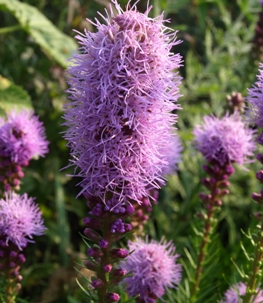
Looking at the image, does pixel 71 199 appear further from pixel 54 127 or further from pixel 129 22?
pixel 129 22

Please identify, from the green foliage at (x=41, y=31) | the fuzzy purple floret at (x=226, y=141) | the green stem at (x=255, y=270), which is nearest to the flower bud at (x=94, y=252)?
the green stem at (x=255, y=270)

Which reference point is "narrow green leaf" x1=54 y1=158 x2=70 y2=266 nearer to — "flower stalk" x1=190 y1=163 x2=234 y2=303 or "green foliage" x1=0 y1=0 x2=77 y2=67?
"green foliage" x1=0 y1=0 x2=77 y2=67

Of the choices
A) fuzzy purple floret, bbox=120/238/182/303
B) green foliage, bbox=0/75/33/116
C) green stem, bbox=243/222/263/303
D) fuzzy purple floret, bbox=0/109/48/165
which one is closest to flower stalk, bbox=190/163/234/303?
fuzzy purple floret, bbox=120/238/182/303

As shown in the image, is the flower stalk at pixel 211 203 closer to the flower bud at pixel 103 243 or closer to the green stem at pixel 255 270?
the green stem at pixel 255 270

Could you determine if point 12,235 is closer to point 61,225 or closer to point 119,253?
point 119,253

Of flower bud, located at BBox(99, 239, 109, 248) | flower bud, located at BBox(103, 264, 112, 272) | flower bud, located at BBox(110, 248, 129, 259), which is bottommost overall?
flower bud, located at BBox(103, 264, 112, 272)

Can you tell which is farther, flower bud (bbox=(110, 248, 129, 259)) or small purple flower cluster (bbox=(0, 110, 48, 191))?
small purple flower cluster (bbox=(0, 110, 48, 191))

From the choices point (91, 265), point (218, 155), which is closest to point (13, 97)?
point (218, 155)

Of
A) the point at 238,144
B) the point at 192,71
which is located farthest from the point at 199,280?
the point at 192,71
